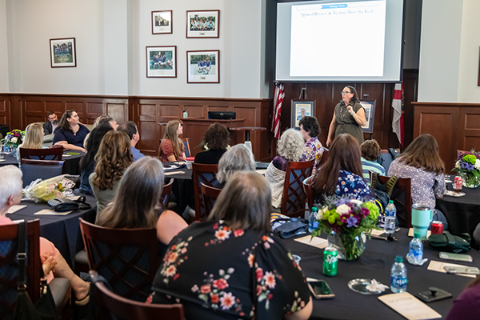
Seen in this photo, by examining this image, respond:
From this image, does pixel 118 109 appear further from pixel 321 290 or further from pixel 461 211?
pixel 321 290

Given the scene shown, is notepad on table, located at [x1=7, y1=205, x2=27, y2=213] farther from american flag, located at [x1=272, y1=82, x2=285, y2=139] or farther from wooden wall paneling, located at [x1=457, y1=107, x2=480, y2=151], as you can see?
wooden wall paneling, located at [x1=457, y1=107, x2=480, y2=151]

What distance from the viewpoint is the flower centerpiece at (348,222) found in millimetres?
2086

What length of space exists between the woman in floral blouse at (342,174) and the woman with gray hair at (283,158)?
1071 mm

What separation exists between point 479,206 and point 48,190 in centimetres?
334

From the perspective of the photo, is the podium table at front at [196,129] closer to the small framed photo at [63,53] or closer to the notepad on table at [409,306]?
the small framed photo at [63,53]

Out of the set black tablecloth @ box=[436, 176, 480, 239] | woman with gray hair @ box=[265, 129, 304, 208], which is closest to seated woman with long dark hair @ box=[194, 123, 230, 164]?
woman with gray hair @ box=[265, 129, 304, 208]

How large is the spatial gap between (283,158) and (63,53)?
8.15 meters

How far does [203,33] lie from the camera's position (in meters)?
9.23

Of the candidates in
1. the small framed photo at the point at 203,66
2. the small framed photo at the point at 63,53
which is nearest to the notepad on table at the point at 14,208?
the small framed photo at the point at 203,66

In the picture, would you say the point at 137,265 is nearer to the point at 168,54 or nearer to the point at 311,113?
the point at 311,113

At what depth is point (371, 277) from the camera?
6.56ft

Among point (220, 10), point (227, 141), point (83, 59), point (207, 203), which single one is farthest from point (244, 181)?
point (83, 59)

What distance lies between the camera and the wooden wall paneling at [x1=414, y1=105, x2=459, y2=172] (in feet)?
24.1

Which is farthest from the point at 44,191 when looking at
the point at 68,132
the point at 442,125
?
the point at 442,125
